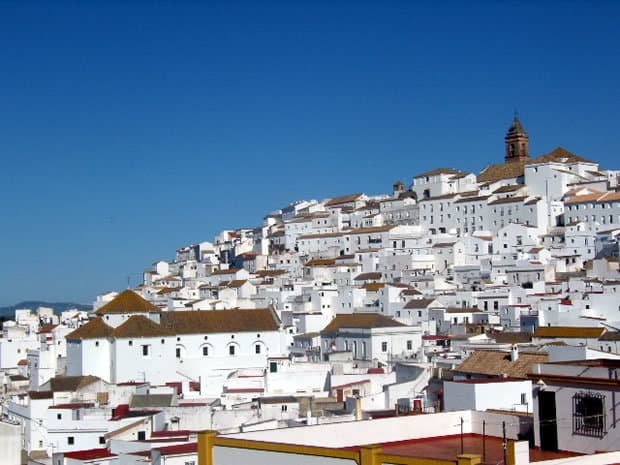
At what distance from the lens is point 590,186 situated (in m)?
81.1

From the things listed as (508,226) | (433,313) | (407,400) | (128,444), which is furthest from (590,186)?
(128,444)

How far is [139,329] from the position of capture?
47281 mm

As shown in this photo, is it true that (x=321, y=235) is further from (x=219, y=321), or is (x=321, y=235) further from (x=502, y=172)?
(x=219, y=321)

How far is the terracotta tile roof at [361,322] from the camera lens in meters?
49.2

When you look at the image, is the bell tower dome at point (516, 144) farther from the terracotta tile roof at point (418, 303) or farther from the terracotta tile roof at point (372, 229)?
the terracotta tile roof at point (418, 303)

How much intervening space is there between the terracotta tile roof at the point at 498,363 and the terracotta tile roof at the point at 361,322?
18183 mm

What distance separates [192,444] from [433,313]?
3408cm

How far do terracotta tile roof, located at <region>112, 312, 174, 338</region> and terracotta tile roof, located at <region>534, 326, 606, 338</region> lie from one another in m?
17.8

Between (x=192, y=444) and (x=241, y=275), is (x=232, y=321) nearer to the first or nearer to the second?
(x=192, y=444)

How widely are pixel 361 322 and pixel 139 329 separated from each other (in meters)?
11.2

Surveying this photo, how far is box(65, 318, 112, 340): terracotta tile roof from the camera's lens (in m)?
46.3

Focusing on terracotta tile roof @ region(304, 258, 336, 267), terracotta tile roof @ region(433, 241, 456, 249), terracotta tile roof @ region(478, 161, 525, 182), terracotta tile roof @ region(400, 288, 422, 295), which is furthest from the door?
terracotta tile roof @ region(478, 161, 525, 182)

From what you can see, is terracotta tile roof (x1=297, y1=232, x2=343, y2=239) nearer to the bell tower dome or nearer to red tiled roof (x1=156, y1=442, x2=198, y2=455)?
the bell tower dome

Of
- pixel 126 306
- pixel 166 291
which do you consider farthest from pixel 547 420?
pixel 166 291
